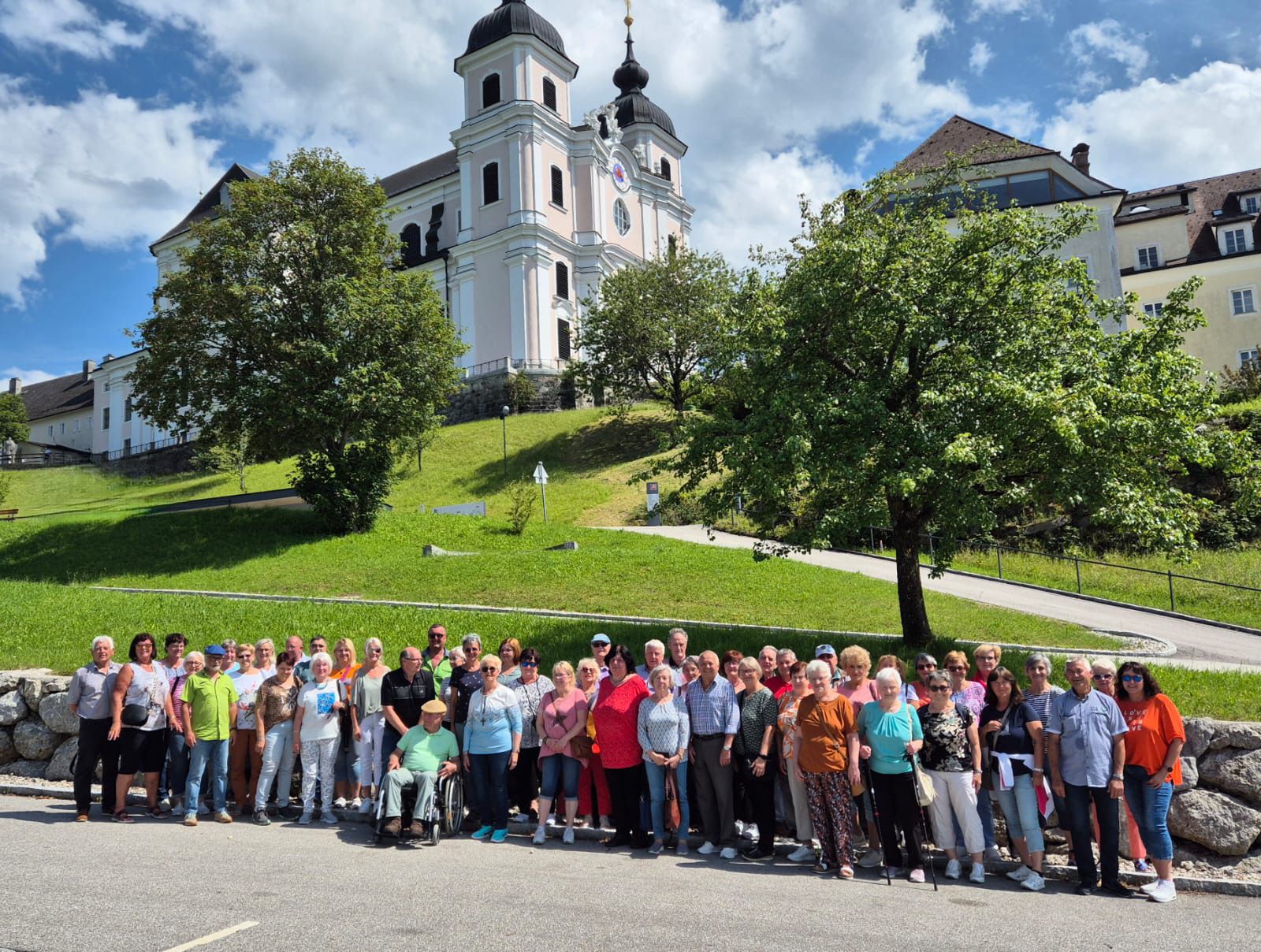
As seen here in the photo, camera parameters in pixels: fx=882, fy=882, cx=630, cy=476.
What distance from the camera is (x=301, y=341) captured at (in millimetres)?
23516

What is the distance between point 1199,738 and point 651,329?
35504mm

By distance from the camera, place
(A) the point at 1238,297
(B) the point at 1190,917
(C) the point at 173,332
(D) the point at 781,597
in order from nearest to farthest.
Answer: (B) the point at 1190,917 → (D) the point at 781,597 → (C) the point at 173,332 → (A) the point at 1238,297

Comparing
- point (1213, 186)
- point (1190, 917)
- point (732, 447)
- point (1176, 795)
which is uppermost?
point (1213, 186)

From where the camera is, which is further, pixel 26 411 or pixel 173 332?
pixel 26 411

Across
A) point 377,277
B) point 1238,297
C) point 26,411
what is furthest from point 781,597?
point 26,411

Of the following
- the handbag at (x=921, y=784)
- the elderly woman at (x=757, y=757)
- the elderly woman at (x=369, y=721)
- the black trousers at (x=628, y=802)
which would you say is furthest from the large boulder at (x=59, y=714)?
the handbag at (x=921, y=784)

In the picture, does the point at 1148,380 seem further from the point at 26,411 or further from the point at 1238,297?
the point at 26,411

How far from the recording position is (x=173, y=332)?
77.5 ft

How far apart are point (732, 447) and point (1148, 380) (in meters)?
5.50

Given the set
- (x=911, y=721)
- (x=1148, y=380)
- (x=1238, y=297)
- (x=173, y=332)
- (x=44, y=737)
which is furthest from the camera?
(x=1238, y=297)

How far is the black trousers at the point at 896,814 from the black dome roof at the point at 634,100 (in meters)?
64.6

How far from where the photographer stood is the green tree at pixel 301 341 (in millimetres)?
23625

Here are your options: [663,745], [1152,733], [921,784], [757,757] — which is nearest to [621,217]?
[663,745]

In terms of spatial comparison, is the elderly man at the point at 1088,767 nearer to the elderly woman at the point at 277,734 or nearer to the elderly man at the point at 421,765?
the elderly man at the point at 421,765
